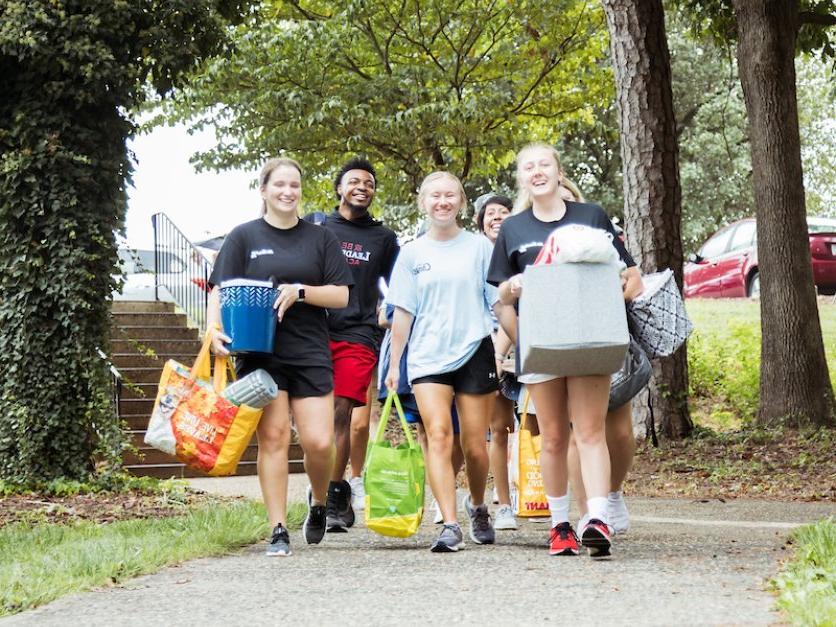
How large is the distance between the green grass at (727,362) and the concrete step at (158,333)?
6664 millimetres

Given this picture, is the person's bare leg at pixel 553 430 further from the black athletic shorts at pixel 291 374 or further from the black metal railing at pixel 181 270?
the black metal railing at pixel 181 270

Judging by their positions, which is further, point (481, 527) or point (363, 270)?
point (363, 270)

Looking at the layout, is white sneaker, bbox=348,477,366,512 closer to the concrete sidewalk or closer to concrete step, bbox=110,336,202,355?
the concrete sidewalk

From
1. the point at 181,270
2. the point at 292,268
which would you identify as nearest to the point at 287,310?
the point at 292,268

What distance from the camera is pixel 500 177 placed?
36.3 m

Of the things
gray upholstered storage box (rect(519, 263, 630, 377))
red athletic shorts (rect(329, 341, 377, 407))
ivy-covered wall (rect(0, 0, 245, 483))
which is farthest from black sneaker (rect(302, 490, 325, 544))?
ivy-covered wall (rect(0, 0, 245, 483))

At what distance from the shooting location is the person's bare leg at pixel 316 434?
7.04 m

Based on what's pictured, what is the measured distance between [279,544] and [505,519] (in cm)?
199

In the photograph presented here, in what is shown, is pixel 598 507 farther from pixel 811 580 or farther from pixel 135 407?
pixel 135 407

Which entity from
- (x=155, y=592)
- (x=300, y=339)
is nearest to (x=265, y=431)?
(x=300, y=339)

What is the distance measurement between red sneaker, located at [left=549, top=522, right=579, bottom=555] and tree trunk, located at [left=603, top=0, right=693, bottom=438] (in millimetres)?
6924

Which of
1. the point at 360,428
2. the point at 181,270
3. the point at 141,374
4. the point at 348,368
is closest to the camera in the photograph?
the point at 348,368

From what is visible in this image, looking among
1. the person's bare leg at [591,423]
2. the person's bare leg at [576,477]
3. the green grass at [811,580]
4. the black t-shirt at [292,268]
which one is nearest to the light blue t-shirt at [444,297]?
the black t-shirt at [292,268]

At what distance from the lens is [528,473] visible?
27.0ft
